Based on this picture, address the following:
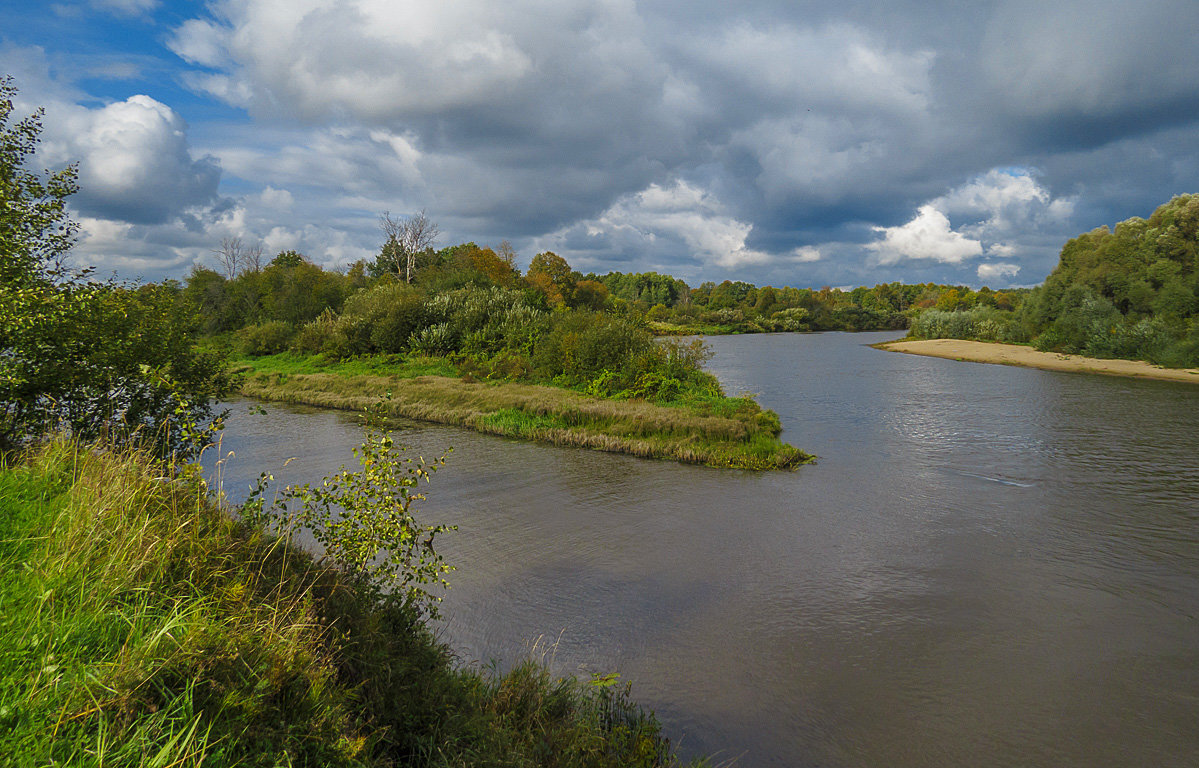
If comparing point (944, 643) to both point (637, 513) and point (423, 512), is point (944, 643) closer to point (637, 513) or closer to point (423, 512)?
point (637, 513)

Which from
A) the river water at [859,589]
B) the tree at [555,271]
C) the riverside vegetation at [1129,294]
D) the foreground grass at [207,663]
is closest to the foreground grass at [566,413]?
the river water at [859,589]

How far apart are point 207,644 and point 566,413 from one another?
61.2 ft

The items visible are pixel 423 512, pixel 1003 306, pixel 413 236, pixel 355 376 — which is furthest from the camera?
pixel 1003 306

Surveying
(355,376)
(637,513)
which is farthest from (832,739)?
(355,376)

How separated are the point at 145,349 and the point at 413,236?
52.2m

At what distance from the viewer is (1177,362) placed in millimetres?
36594

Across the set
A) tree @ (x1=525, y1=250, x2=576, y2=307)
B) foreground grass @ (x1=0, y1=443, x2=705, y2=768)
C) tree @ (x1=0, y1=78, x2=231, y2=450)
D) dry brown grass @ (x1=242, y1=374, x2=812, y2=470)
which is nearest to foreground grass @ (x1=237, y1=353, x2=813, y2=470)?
dry brown grass @ (x1=242, y1=374, x2=812, y2=470)

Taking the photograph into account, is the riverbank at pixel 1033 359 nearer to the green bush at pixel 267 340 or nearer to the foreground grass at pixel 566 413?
the foreground grass at pixel 566 413

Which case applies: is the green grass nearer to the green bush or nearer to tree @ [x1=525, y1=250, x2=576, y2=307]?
the green bush

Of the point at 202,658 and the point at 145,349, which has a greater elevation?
the point at 145,349

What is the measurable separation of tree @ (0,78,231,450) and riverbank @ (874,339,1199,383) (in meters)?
46.9

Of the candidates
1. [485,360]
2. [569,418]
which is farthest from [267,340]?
[569,418]

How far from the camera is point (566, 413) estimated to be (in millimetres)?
21688

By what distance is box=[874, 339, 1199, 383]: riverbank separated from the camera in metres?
35.9
